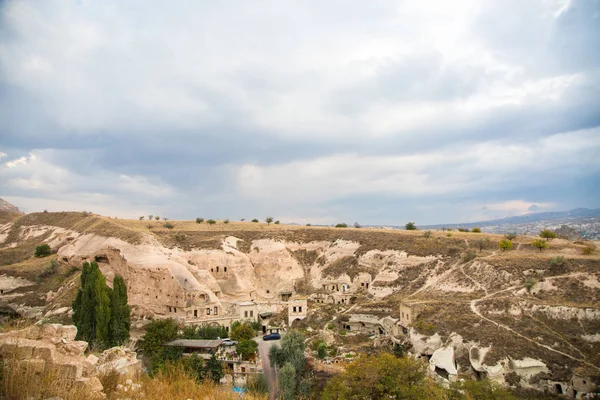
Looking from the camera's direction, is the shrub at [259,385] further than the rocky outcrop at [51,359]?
Yes

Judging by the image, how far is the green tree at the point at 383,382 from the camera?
23547 mm

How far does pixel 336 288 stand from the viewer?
6100 cm

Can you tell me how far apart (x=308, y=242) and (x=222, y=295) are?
823 inches

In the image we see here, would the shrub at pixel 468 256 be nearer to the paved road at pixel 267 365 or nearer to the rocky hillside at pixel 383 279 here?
the rocky hillside at pixel 383 279

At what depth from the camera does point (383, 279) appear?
57.3 metres

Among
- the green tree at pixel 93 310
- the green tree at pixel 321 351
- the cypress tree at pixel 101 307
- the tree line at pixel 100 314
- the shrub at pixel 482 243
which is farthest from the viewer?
the shrub at pixel 482 243

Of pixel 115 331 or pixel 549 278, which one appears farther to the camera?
pixel 549 278

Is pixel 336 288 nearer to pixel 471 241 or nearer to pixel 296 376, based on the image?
pixel 471 241

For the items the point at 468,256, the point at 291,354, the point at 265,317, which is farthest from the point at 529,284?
the point at 265,317

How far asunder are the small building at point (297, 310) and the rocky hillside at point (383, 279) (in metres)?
1.93

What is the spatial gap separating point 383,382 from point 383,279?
3384 cm

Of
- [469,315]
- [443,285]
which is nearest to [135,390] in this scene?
[469,315]

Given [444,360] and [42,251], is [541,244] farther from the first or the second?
[42,251]

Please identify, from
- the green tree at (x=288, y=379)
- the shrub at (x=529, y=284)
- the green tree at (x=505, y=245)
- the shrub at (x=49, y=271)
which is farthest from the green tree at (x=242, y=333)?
the green tree at (x=505, y=245)
